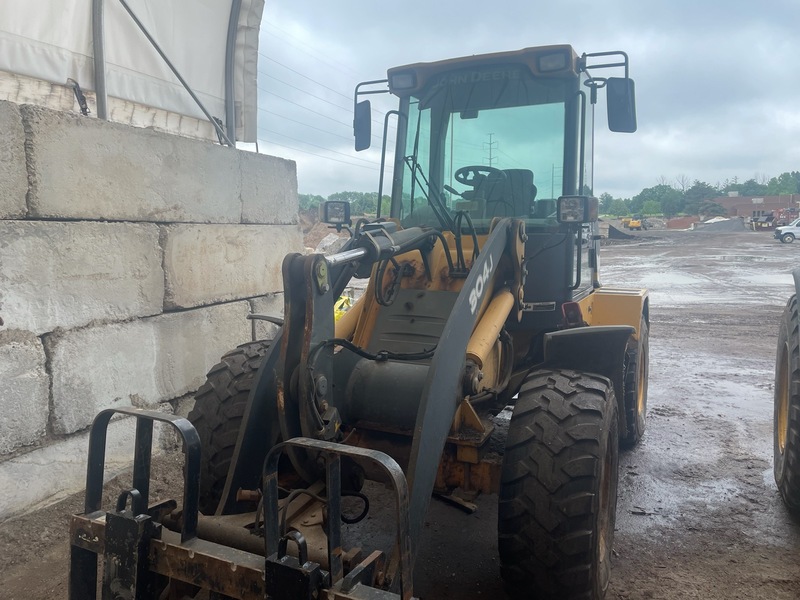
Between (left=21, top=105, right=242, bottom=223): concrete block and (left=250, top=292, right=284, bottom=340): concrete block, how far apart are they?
75 cm

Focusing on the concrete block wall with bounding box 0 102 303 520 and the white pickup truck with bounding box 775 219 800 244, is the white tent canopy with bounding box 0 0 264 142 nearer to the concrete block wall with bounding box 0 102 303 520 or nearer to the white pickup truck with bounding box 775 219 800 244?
the concrete block wall with bounding box 0 102 303 520

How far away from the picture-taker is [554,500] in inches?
108

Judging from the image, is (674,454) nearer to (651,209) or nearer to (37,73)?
(37,73)

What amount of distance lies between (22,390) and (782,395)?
4.90 meters

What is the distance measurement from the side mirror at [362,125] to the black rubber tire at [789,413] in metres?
3.12

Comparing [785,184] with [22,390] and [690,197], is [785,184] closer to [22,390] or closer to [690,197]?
[690,197]

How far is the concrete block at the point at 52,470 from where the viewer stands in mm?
3812

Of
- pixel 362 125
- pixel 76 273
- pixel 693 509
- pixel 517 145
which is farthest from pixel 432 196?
pixel 693 509

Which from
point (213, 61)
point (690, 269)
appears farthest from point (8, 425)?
point (690, 269)

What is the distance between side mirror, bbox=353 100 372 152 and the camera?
15.7 ft

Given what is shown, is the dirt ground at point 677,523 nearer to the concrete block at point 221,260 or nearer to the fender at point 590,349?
the fender at point 590,349

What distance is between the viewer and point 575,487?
2744 mm

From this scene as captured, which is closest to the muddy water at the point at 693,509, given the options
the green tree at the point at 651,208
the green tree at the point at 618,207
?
the green tree at the point at 651,208

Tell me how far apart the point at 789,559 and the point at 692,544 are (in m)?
0.47
